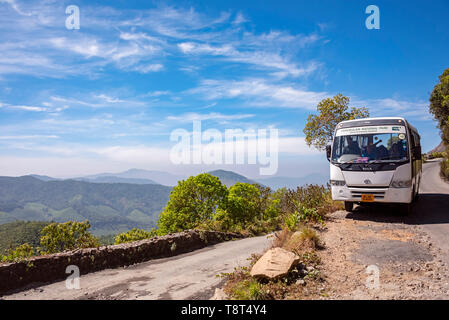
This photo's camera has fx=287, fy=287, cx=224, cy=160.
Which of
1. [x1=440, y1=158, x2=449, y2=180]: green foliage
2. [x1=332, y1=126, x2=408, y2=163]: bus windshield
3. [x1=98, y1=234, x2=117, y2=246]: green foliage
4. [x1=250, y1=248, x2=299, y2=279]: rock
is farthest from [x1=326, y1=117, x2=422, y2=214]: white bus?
[x1=440, y1=158, x2=449, y2=180]: green foliage

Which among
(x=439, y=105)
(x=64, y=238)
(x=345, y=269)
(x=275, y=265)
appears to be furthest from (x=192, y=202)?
(x=439, y=105)

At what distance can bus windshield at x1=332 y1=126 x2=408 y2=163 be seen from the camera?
9.74 m

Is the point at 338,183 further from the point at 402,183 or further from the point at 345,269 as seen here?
the point at 345,269

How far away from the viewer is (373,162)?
969 centimetres

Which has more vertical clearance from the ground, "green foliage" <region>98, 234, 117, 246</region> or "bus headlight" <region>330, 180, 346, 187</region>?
"bus headlight" <region>330, 180, 346, 187</region>

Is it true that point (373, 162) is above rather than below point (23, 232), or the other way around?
above

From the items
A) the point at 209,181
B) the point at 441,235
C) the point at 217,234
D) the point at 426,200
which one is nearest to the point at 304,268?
the point at 441,235

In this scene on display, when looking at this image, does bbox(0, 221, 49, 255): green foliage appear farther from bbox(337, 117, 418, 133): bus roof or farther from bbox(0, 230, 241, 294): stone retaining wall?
bbox(337, 117, 418, 133): bus roof

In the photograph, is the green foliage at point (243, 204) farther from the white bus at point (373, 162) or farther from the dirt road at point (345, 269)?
the white bus at point (373, 162)

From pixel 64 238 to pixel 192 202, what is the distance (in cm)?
652

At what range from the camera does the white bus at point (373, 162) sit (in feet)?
30.9

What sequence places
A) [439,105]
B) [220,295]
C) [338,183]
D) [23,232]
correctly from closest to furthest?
[220,295]
[338,183]
[439,105]
[23,232]

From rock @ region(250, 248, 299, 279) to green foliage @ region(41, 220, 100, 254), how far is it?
609 centimetres
